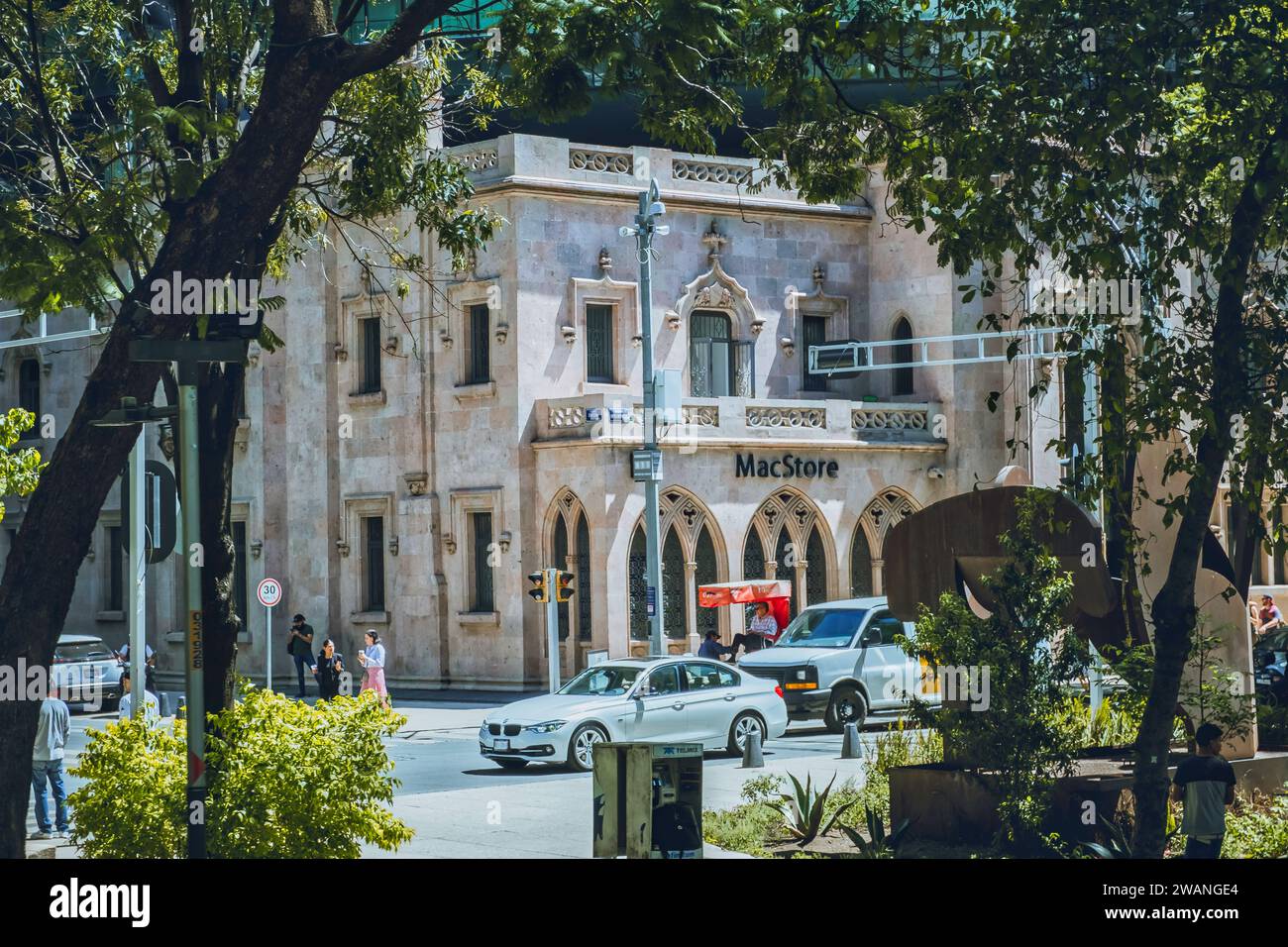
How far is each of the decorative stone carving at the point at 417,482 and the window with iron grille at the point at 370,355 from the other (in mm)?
2503

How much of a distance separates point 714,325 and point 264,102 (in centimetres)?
2837

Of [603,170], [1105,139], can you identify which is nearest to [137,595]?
[1105,139]

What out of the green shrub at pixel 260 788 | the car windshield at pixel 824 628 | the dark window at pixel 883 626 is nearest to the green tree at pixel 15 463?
the green shrub at pixel 260 788

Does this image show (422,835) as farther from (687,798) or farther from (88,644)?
(88,644)

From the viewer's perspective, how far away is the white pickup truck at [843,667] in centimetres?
2802

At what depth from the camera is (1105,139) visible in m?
13.4

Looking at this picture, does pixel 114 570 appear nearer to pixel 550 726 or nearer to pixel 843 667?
pixel 843 667

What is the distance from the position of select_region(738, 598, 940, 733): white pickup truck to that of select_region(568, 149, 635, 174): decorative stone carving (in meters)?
12.8

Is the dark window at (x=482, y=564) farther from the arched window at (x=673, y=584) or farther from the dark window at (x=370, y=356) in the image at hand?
the dark window at (x=370, y=356)

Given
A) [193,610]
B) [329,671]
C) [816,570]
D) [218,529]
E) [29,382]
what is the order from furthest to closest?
[29,382] → [816,570] → [329,671] → [218,529] → [193,610]

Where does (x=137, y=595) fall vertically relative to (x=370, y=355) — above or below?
below

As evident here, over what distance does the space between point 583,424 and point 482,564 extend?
405cm

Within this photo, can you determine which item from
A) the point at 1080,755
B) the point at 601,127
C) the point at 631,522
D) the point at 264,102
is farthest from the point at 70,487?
the point at 601,127

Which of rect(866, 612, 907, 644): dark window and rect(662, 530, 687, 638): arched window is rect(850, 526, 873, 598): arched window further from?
rect(866, 612, 907, 644): dark window
